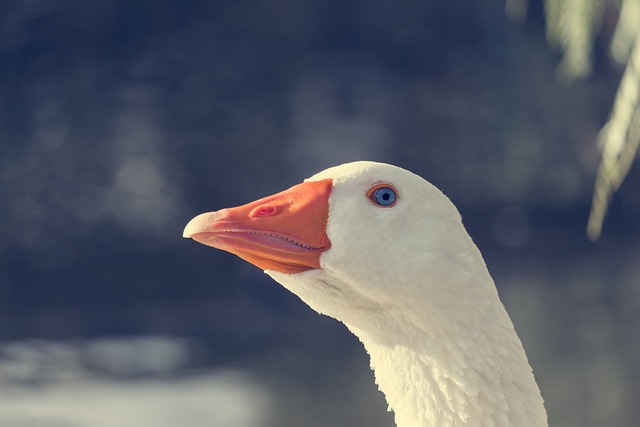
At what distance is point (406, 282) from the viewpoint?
72.4 inches

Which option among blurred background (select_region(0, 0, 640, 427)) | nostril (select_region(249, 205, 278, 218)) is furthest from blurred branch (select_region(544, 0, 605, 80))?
blurred background (select_region(0, 0, 640, 427))

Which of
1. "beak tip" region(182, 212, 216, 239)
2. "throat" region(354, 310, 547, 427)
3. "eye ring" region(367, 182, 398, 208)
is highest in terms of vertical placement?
"beak tip" region(182, 212, 216, 239)

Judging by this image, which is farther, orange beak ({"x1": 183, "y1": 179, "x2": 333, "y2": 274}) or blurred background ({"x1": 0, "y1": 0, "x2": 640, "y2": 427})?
blurred background ({"x1": 0, "y1": 0, "x2": 640, "y2": 427})

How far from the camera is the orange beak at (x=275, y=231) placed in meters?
1.88

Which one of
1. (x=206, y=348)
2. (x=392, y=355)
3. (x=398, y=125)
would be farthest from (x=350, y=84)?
(x=392, y=355)

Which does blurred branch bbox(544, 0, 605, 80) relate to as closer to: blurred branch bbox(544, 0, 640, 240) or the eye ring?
blurred branch bbox(544, 0, 640, 240)

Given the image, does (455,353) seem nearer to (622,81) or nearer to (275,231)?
(275,231)

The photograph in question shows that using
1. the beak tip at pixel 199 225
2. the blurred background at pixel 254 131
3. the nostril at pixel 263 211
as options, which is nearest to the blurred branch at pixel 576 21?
the nostril at pixel 263 211

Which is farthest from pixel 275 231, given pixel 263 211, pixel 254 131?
pixel 254 131

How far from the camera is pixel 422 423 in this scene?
1.87 metres

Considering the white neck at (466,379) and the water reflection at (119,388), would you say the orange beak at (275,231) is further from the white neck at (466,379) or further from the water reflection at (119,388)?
the water reflection at (119,388)

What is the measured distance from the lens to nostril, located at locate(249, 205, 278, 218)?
75.9 inches

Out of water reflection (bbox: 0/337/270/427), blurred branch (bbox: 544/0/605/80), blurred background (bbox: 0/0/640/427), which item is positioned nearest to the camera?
blurred branch (bbox: 544/0/605/80)

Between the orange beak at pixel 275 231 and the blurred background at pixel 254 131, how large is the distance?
946 centimetres
